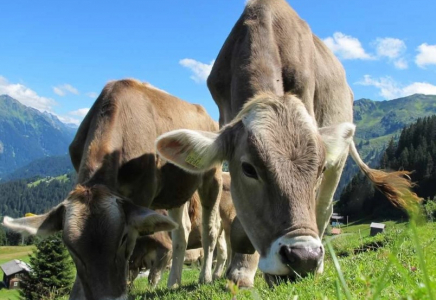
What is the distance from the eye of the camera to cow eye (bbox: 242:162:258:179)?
5012mm

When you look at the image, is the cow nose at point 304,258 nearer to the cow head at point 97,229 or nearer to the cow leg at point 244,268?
the cow leg at point 244,268

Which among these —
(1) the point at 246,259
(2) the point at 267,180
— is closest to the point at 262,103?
(2) the point at 267,180

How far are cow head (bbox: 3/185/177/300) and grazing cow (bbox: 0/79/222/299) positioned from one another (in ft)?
0.04

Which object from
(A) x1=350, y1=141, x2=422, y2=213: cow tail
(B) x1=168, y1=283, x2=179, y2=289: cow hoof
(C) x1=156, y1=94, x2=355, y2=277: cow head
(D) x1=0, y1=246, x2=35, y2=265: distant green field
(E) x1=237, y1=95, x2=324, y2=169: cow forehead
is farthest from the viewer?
(D) x1=0, y1=246, x2=35, y2=265: distant green field

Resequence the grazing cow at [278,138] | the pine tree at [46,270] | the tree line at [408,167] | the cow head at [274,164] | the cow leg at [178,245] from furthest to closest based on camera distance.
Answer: the tree line at [408,167] → the pine tree at [46,270] → the cow leg at [178,245] → the grazing cow at [278,138] → the cow head at [274,164]

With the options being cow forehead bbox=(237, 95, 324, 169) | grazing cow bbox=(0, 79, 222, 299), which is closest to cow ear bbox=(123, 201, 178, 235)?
grazing cow bbox=(0, 79, 222, 299)

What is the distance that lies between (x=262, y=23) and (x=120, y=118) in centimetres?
278

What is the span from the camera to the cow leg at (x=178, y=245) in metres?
9.65

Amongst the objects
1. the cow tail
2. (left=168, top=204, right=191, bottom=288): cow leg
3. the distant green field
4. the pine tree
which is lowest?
the distant green field

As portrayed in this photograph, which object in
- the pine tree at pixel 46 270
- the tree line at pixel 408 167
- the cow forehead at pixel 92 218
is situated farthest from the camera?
the tree line at pixel 408 167

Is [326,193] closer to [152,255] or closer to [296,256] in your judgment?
[296,256]

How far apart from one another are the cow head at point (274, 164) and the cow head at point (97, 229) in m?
0.92

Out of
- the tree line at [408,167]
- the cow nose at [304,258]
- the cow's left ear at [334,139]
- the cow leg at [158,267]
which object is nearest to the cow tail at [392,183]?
the cow's left ear at [334,139]

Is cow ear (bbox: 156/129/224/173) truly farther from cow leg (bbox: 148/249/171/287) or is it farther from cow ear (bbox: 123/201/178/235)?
cow leg (bbox: 148/249/171/287)
